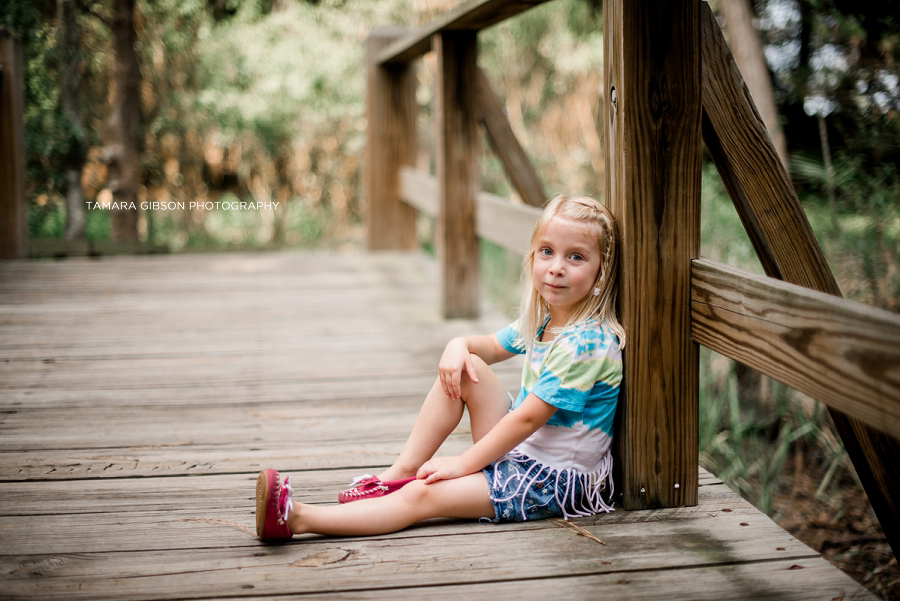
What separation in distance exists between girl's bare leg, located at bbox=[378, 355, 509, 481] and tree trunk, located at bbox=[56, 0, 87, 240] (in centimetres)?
517

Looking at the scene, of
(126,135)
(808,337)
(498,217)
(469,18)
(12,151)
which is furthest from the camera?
(126,135)

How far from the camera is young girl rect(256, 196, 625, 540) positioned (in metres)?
1.70

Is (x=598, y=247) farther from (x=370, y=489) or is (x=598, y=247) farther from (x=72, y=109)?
(x=72, y=109)

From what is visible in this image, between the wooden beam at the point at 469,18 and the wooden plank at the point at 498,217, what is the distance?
2.23ft

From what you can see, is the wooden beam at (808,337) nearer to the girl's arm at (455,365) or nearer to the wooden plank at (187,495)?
the wooden plank at (187,495)

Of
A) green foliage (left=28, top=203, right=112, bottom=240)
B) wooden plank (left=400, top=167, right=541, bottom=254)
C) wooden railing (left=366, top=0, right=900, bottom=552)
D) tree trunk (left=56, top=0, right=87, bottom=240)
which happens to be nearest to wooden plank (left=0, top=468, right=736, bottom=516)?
wooden railing (left=366, top=0, right=900, bottom=552)

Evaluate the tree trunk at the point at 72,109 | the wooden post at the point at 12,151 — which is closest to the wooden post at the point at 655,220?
the wooden post at the point at 12,151

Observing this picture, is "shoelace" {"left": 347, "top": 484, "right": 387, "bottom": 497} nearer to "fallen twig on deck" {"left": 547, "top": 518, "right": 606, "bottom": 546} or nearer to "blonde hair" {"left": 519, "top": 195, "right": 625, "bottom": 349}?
"fallen twig on deck" {"left": 547, "top": 518, "right": 606, "bottom": 546}

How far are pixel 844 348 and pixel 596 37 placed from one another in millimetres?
7616

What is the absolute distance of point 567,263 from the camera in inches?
70.9

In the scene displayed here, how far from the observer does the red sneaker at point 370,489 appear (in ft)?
6.01

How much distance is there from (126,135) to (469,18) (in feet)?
17.8

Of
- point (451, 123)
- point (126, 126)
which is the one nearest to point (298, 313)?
point (451, 123)

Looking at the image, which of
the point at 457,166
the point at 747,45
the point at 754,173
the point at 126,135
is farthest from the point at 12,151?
the point at 747,45
